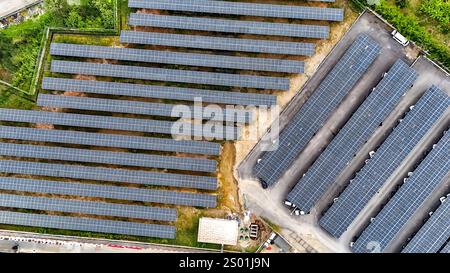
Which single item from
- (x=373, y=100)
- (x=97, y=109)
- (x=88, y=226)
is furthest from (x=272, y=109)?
(x=88, y=226)

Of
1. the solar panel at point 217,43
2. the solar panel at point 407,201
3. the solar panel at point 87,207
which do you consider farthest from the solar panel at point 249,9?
the solar panel at point 87,207

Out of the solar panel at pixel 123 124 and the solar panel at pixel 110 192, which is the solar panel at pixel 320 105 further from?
the solar panel at pixel 110 192

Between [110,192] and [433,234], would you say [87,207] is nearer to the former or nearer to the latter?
[110,192]

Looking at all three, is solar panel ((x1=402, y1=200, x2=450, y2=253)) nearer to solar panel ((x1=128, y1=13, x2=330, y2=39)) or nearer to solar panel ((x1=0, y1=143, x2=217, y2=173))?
solar panel ((x1=128, y1=13, x2=330, y2=39))

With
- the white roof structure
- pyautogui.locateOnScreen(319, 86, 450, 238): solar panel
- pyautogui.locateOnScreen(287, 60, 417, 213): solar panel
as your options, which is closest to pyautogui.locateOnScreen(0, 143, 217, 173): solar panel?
the white roof structure

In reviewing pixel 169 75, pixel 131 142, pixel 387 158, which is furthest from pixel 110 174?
pixel 387 158
